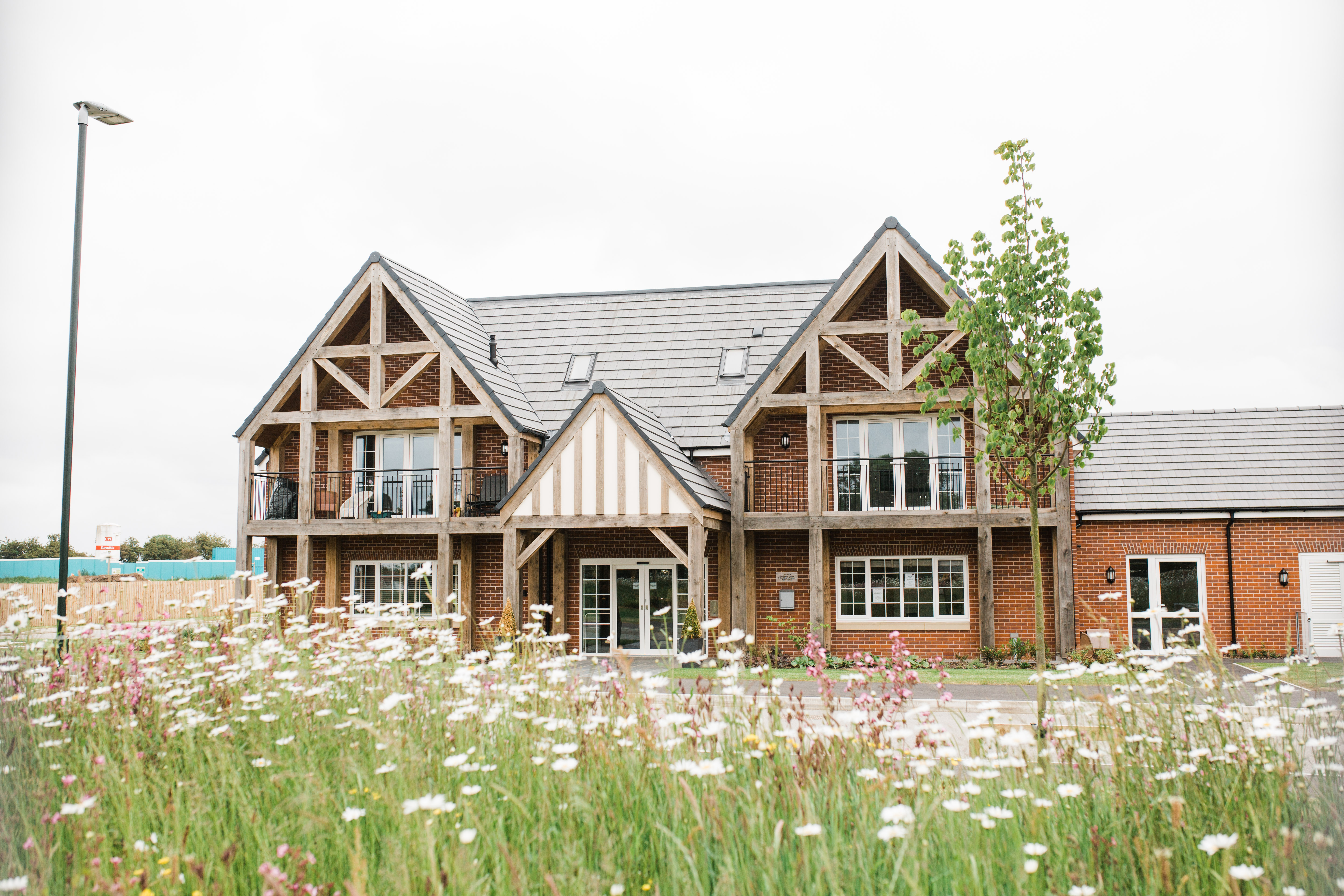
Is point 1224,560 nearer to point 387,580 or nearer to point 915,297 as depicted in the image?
point 915,297

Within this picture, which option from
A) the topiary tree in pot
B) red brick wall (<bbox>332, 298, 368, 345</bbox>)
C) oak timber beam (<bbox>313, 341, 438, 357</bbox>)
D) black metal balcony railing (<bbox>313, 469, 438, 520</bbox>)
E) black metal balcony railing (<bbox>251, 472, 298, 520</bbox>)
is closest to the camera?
the topiary tree in pot

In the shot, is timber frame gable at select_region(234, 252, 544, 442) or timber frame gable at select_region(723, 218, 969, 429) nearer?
timber frame gable at select_region(723, 218, 969, 429)

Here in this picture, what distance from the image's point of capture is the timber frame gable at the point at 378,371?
19625 millimetres

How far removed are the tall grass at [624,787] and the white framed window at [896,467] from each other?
13126mm

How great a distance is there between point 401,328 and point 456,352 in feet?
8.33

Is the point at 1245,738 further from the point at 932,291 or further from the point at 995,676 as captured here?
the point at 932,291

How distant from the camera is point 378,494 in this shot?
21.2 metres

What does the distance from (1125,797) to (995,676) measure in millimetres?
12001

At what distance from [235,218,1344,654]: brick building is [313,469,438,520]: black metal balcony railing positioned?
6 centimetres

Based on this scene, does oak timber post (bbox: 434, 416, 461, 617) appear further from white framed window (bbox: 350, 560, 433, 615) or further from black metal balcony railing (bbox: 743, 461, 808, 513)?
black metal balcony railing (bbox: 743, 461, 808, 513)

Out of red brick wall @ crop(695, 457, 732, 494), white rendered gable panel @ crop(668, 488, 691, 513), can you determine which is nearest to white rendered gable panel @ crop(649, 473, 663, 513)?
white rendered gable panel @ crop(668, 488, 691, 513)

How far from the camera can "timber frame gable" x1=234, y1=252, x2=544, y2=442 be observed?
19625 millimetres

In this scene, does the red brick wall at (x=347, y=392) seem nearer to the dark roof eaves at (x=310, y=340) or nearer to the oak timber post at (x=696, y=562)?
the dark roof eaves at (x=310, y=340)

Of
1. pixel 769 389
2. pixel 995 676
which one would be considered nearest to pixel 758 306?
pixel 769 389
